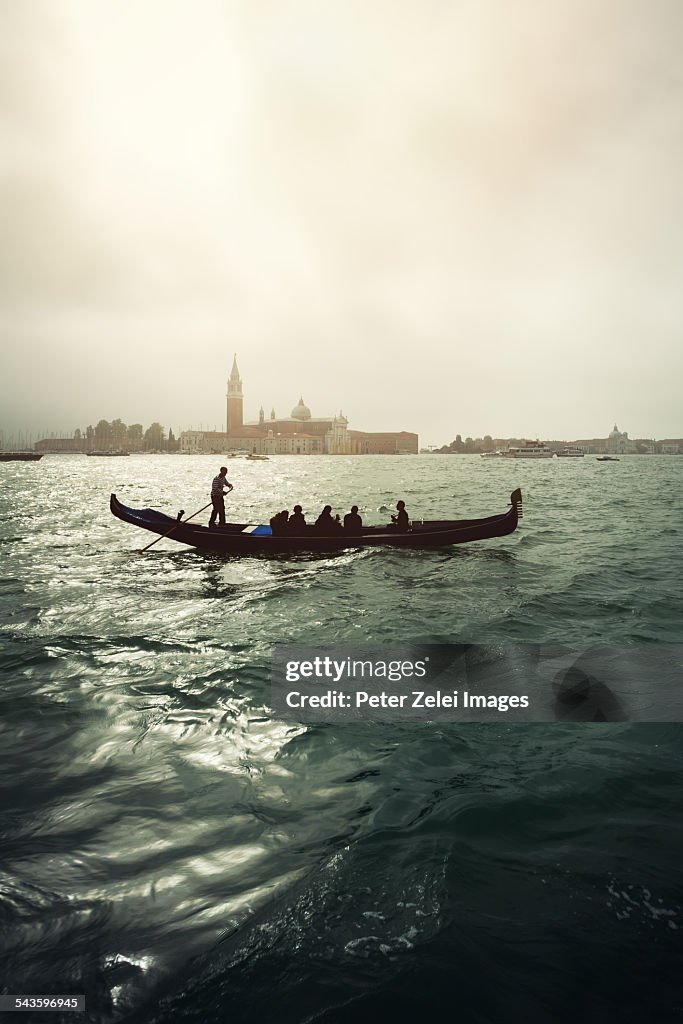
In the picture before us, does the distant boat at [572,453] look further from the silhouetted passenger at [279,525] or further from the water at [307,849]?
the water at [307,849]

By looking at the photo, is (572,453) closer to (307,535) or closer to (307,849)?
(307,535)

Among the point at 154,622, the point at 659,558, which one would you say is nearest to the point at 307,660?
the point at 154,622

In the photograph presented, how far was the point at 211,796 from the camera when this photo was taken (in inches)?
161

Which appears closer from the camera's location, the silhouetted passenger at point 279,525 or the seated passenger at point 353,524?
the silhouetted passenger at point 279,525

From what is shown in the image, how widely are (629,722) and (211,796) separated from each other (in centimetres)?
391

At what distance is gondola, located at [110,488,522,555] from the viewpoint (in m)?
14.0

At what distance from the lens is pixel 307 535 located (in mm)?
14078

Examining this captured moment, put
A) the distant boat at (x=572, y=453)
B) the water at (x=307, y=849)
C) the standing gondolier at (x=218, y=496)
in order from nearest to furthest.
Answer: the water at (x=307, y=849)
the standing gondolier at (x=218, y=496)
the distant boat at (x=572, y=453)

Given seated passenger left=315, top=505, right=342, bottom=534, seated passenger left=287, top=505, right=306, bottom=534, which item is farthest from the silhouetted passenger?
seated passenger left=315, top=505, right=342, bottom=534

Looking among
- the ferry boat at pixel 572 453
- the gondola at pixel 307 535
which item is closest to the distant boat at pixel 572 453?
the ferry boat at pixel 572 453

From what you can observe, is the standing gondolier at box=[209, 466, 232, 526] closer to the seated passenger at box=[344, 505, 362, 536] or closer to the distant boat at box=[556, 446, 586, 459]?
the seated passenger at box=[344, 505, 362, 536]

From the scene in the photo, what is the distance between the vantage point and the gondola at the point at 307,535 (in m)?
14.0

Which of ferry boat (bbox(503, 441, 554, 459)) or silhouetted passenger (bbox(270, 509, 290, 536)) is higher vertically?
ferry boat (bbox(503, 441, 554, 459))

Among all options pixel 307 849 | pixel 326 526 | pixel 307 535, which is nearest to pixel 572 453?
pixel 326 526
